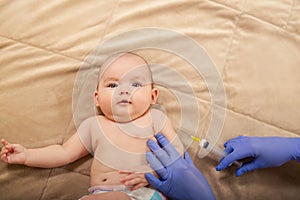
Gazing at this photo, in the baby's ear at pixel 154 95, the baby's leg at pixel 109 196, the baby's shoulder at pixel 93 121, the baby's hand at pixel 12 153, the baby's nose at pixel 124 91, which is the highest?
the baby's nose at pixel 124 91

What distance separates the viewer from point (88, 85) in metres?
1.31

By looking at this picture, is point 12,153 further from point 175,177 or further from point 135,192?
point 175,177

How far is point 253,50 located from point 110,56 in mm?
555

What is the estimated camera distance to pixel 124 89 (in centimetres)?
124

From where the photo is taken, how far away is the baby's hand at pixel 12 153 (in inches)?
45.9

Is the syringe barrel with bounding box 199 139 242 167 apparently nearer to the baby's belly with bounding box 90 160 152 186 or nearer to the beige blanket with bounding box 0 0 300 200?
the beige blanket with bounding box 0 0 300 200

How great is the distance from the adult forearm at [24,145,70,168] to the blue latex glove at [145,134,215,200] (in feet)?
0.93

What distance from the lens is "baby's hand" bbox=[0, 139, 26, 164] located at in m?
1.17

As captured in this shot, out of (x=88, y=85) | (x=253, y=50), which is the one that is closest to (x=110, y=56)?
(x=88, y=85)

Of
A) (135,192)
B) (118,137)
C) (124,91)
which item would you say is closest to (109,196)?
(135,192)

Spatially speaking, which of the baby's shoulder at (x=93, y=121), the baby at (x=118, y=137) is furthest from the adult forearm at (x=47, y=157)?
the baby's shoulder at (x=93, y=121)

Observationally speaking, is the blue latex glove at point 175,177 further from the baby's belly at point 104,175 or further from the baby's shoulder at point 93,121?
the baby's shoulder at point 93,121

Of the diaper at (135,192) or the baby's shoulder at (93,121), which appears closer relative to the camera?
the diaper at (135,192)

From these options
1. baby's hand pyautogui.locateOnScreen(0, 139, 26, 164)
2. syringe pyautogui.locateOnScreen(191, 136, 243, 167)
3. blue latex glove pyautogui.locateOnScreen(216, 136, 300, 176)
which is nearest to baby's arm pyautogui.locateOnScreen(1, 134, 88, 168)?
baby's hand pyautogui.locateOnScreen(0, 139, 26, 164)
